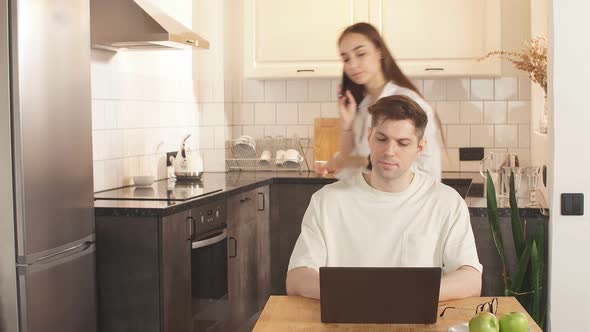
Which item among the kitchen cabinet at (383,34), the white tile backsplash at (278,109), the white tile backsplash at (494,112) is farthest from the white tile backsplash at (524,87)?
the kitchen cabinet at (383,34)

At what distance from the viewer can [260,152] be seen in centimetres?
631

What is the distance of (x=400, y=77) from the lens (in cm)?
348

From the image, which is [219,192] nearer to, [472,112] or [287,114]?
→ [287,114]

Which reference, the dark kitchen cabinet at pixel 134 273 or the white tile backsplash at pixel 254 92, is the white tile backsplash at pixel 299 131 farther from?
the dark kitchen cabinet at pixel 134 273

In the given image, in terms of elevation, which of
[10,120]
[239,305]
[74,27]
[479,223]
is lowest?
[239,305]

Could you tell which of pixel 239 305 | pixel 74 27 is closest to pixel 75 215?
pixel 74 27

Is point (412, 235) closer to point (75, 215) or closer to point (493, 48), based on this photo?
point (75, 215)

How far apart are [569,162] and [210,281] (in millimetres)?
1832

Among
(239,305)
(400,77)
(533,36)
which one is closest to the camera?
(400,77)

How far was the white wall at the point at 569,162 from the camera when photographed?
378 cm

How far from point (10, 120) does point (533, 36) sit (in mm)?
3527

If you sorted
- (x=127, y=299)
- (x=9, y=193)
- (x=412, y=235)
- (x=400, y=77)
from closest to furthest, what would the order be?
(x=412, y=235) < (x=9, y=193) < (x=400, y=77) < (x=127, y=299)

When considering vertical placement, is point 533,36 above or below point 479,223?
above

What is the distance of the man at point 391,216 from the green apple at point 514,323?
634 mm
